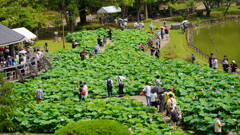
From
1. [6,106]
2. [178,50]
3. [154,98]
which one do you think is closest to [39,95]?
[154,98]

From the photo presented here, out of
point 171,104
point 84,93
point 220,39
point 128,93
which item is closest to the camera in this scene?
point 171,104

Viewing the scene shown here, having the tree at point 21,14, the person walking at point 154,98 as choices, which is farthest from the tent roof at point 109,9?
the person walking at point 154,98

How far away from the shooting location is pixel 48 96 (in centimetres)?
2702

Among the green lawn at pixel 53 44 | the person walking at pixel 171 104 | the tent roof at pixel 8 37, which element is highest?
the tent roof at pixel 8 37

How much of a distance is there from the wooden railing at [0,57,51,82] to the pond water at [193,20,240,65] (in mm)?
18304

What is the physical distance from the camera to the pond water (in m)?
44.1

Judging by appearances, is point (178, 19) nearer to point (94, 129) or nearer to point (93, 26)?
point (93, 26)

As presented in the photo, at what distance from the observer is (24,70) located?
30.8 meters

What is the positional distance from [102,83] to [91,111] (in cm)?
683

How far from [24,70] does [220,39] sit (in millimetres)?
29674

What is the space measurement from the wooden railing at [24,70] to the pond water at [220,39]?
1830cm

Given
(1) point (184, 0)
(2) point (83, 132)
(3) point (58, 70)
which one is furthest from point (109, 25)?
(2) point (83, 132)

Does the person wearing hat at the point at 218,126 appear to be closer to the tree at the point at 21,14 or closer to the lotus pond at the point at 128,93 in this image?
the lotus pond at the point at 128,93

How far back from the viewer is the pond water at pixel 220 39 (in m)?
44.1
